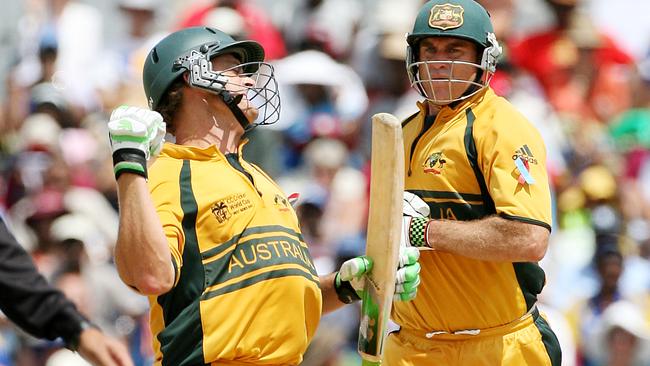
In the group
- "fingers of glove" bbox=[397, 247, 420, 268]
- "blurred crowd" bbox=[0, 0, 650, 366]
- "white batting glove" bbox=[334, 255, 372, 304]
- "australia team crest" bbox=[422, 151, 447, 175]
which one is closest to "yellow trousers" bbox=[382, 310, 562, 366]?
"white batting glove" bbox=[334, 255, 372, 304]

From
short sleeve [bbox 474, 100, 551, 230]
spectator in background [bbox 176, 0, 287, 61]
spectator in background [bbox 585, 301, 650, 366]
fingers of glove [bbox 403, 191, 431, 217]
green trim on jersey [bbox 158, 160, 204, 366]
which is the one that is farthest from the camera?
spectator in background [bbox 176, 0, 287, 61]

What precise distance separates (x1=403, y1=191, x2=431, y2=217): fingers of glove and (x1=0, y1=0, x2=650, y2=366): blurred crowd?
283cm

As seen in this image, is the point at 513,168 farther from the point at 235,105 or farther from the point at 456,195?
the point at 235,105

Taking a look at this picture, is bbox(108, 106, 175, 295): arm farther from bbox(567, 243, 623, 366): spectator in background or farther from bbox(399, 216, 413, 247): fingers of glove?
bbox(567, 243, 623, 366): spectator in background

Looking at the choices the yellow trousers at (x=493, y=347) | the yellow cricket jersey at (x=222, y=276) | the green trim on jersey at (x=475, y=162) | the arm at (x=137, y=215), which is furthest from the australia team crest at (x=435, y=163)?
the arm at (x=137, y=215)

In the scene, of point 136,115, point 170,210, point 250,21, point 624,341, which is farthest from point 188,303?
point 250,21

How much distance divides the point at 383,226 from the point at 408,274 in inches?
9.0

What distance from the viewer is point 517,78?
38.1ft

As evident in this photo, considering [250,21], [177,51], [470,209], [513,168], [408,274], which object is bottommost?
[250,21]

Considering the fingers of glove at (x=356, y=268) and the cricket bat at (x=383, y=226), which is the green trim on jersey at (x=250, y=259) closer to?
the fingers of glove at (x=356, y=268)

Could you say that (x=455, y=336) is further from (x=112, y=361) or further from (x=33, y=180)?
(x=33, y=180)

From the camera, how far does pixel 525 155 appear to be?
6121mm

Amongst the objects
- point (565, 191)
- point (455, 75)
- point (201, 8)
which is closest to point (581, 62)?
point (565, 191)

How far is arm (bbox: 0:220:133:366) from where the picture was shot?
591cm
